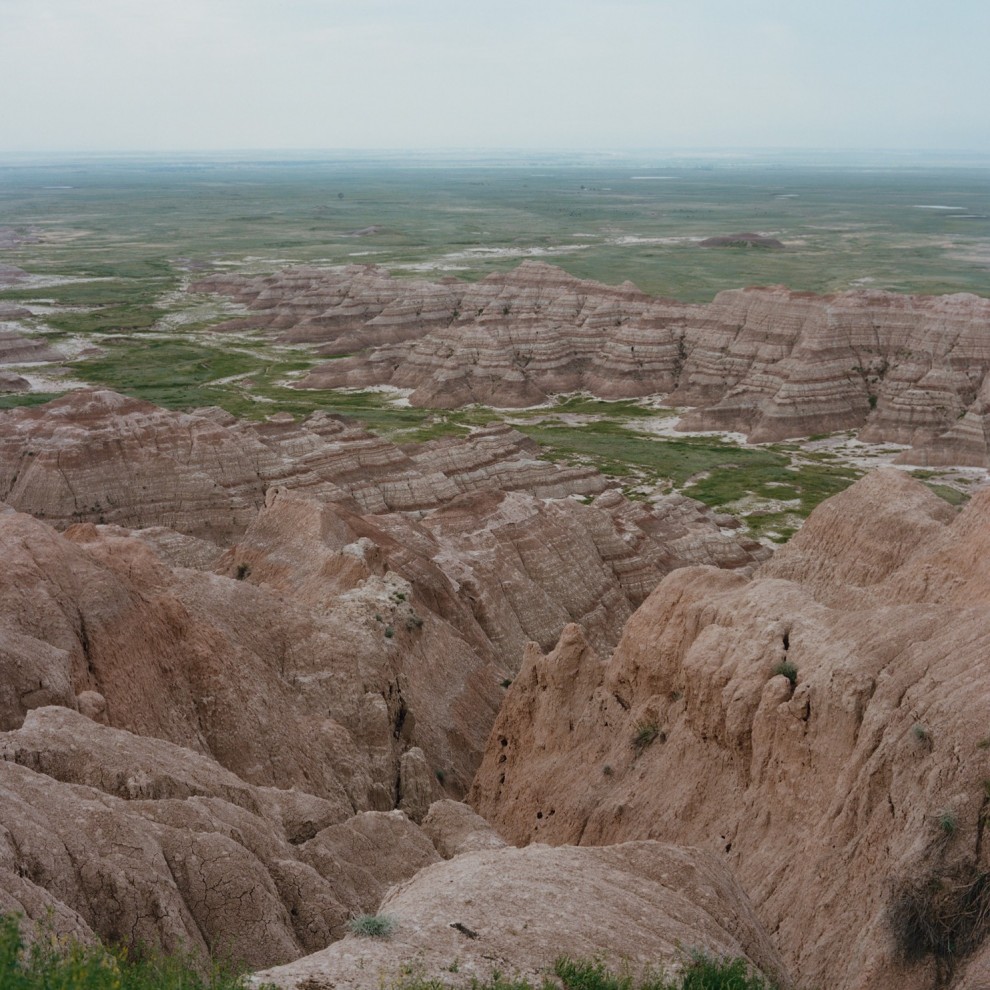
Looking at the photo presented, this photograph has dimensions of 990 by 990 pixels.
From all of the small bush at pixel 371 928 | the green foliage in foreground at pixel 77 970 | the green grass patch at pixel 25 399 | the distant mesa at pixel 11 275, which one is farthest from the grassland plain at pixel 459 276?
the green foliage in foreground at pixel 77 970

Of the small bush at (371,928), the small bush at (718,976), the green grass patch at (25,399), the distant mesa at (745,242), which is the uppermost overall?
the distant mesa at (745,242)

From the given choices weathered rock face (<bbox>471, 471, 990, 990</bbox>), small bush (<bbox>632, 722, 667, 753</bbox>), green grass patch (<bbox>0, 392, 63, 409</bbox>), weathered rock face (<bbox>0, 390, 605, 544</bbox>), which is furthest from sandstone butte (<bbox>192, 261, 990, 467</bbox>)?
small bush (<bbox>632, 722, 667, 753</bbox>)

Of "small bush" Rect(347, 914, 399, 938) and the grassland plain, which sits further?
the grassland plain

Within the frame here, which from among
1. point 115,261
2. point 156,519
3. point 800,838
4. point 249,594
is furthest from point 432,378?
point 115,261

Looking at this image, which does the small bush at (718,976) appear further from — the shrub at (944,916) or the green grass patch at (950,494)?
the green grass patch at (950,494)

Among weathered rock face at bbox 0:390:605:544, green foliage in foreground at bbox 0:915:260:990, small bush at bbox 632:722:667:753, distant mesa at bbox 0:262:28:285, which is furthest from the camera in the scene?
distant mesa at bbox 0:262:28:285

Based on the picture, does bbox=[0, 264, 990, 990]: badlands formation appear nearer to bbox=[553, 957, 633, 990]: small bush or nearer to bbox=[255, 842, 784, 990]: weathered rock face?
bbox=[255, 842, 784, 990]: weathered rock face
